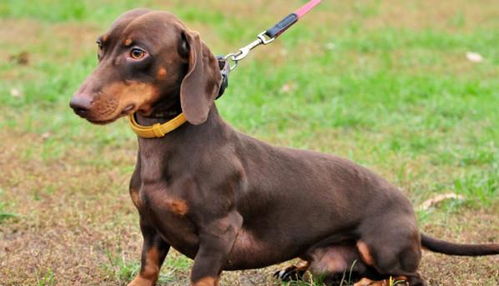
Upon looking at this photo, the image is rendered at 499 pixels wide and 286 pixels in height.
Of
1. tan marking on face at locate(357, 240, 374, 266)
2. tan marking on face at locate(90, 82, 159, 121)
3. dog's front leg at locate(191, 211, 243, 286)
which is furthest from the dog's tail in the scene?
tan marking on face at locate(90, 82, 159, 121)

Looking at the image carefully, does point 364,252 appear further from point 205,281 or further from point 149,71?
point 149,71

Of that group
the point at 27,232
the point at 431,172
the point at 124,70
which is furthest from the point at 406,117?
the point at 124,70

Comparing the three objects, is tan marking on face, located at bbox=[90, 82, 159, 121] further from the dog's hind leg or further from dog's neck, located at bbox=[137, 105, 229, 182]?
the dog's hind leg

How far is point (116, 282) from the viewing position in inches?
180

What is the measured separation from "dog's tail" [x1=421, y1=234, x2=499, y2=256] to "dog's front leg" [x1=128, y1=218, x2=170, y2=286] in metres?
1.31

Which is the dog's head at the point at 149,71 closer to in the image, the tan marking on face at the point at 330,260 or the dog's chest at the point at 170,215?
the dog's chest at the point at 170,215

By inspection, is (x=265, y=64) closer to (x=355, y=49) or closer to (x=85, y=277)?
(x=355, y=49)

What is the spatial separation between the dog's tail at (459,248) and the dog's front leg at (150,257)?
1.31 m

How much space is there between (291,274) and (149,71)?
151cm

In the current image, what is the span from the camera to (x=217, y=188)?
3828 millimetres

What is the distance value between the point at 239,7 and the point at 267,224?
29.3 ft

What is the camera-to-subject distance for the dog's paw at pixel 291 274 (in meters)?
4.61

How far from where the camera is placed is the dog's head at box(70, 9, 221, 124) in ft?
11.5

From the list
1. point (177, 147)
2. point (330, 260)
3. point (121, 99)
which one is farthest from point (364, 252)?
point (121, 99)
